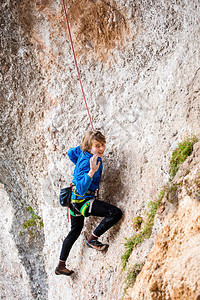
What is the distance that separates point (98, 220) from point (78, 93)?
222 centimetres

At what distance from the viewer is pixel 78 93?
518 centimetres

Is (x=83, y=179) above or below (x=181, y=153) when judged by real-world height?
below

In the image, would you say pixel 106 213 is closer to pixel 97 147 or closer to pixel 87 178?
pixel 87 178

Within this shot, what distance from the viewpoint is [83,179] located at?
3.66 meters

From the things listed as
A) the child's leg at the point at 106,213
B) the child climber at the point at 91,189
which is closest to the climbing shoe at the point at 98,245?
the child climber at the point at 91,189

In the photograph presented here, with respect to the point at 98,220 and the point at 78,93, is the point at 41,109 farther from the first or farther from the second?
the point at 98,220

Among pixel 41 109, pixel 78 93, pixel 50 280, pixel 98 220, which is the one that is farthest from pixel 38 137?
pixel 50 280

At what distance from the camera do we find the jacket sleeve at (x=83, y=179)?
3.64m

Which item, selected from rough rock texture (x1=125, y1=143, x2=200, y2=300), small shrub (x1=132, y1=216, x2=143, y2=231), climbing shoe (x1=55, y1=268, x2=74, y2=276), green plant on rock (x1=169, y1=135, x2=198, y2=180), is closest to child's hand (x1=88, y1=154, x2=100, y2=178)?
small shrub (x1=132, y1=216, x2=143, y2=231)

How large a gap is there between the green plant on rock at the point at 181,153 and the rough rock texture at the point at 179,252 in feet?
0.62

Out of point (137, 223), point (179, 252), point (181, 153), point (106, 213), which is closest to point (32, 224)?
point (106, 213)

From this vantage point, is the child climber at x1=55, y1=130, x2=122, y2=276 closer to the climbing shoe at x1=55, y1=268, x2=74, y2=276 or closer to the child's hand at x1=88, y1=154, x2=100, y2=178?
the child's hand at x1=88, y1=154, x2=100, y2=178

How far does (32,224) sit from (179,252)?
178 inches

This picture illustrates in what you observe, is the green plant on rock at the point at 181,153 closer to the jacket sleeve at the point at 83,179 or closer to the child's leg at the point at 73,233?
the jacket sleeve at the point at 83,179
